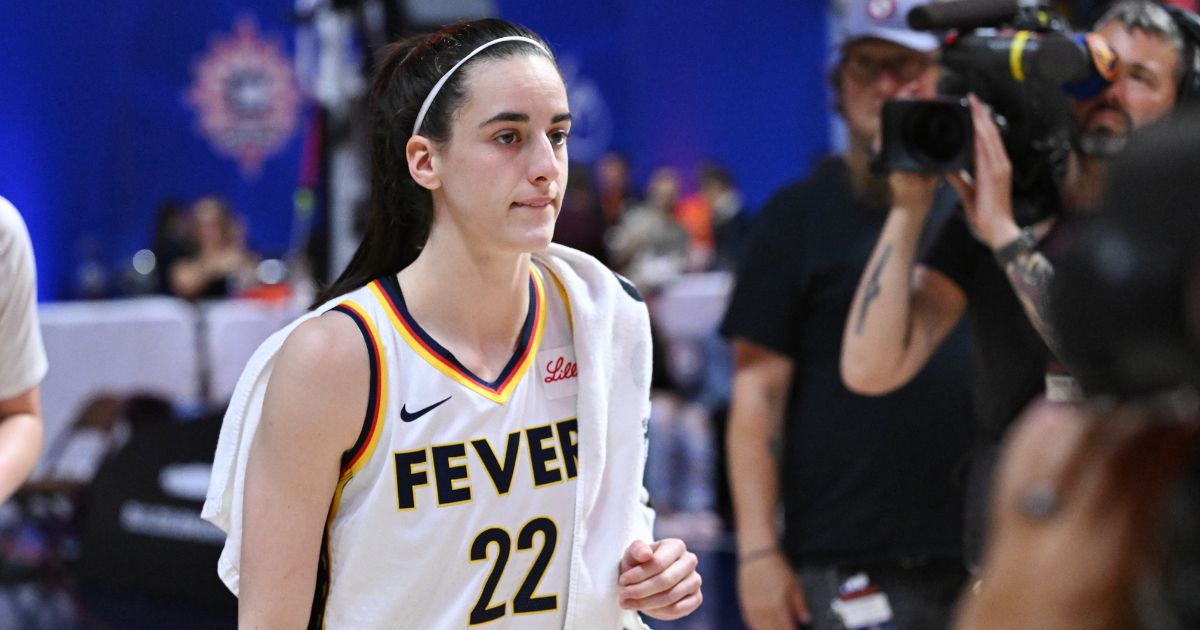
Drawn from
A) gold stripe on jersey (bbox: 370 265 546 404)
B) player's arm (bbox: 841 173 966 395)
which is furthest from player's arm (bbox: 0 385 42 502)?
player's arm (bbox: 841 173 966 395)

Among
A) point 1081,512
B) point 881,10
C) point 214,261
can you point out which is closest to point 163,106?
point 214,261

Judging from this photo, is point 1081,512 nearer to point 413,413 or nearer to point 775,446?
point 413,413

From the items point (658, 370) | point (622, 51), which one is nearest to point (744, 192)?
point (622, 51)

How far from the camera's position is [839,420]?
3.41 meters

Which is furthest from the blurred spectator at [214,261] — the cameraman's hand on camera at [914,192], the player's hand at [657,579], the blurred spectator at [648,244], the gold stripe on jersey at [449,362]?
the player's hand at [657,579]

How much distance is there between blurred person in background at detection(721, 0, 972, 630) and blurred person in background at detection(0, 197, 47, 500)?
4.97ft

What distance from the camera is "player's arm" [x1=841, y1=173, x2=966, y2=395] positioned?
9.93 ft

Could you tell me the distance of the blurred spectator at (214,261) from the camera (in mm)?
10461

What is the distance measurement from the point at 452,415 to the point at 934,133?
1116 mm

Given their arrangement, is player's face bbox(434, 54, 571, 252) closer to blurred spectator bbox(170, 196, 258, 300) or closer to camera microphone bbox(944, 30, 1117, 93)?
camera microphone bbox(944, 30, 1117, 93)

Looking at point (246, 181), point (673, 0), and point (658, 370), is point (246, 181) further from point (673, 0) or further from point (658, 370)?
point (658, 370)

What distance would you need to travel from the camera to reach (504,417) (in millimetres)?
2410

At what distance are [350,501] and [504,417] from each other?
27 cm

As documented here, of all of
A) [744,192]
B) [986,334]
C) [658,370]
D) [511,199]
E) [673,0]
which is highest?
[511,199]
